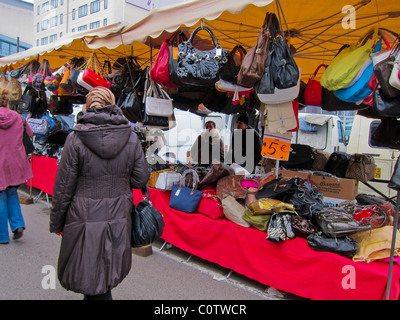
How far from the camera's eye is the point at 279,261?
3.06m

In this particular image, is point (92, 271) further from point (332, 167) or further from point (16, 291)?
point (332, 167)

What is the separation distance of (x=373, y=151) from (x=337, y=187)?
3.52 m

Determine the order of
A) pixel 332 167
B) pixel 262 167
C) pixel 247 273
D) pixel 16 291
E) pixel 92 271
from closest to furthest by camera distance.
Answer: pixel 92 271, pixel 16 291, pixel 247 273, pixel 332 167, pixel 262 167

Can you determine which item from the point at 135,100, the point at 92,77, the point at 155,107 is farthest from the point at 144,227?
the point at 92,77

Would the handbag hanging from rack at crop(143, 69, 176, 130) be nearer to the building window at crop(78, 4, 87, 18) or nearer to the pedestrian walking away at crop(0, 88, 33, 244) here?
the pedestrian walking away at crop(0, 88, 33, 244)

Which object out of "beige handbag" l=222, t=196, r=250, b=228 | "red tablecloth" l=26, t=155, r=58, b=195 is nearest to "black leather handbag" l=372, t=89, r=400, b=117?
"beige handbag" l=222, t=196, r=250, b=228

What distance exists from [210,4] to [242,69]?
2.38 ft

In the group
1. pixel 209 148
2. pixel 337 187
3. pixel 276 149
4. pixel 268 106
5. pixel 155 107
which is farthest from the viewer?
pixel 209 148

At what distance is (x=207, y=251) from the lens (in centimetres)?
379

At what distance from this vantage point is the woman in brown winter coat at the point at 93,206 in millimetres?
2068

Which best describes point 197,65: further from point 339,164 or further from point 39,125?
point 39,125

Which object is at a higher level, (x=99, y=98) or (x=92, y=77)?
(x=92, y=77)

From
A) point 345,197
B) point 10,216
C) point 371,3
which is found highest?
point 371,3

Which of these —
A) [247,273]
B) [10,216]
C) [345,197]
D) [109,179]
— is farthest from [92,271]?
[345,197]
